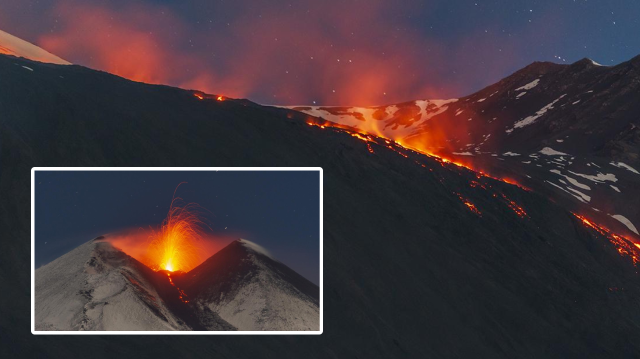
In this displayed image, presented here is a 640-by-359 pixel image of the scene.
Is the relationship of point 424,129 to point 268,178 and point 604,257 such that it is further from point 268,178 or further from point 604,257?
point 268,178

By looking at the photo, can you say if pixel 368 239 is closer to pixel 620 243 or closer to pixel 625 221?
pixel 620 243

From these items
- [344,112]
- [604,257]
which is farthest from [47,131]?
[344,112]

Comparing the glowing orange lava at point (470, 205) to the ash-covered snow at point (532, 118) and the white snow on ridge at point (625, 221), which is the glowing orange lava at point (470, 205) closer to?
the white snow on ridge at point (625, 221)

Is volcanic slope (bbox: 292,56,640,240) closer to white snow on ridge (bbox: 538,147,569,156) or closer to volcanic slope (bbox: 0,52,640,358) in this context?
white snow on ridge (bbox: 538,147,569,156)

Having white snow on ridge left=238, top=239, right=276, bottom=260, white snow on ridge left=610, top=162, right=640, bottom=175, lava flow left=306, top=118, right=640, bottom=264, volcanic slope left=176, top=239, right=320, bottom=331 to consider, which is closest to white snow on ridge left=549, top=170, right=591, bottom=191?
lava flow left=306, top=118, right=640, bottom=264

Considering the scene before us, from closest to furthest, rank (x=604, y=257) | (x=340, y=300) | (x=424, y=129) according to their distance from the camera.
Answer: (x=340, y=300) < (x=604, y=257) < (x=424, y=129)

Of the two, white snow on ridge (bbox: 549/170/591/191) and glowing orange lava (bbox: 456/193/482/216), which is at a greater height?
white snow on ridge (bbox: 549/170/591/191)

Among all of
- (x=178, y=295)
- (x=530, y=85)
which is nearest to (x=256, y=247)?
(x=178, y=295)
